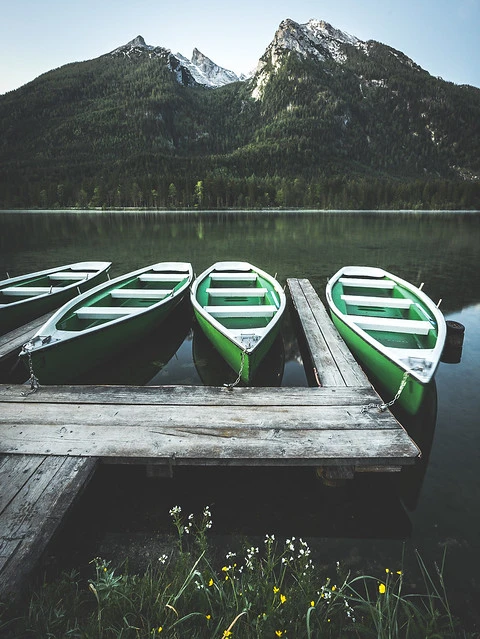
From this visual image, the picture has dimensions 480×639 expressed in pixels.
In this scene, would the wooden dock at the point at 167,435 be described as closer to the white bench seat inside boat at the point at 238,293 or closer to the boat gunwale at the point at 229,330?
the boat gunwale at the point at 229,330

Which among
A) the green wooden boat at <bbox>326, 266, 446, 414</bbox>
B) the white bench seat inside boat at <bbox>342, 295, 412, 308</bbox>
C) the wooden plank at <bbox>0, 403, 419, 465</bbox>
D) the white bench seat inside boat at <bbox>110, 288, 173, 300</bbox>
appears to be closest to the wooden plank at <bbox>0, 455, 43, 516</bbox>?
the wooden plank at <bbox>0, 403, 419, 465</bbox>

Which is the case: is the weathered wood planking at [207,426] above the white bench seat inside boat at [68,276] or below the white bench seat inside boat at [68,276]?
below

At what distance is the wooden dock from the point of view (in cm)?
362

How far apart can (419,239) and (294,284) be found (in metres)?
25.4

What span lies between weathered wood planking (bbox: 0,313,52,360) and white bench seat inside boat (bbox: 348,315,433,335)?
7.41 m

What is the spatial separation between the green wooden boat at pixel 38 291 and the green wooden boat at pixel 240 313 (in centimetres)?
408

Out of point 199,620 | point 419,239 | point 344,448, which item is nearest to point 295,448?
point 344,448

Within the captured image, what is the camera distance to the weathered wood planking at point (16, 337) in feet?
24.5

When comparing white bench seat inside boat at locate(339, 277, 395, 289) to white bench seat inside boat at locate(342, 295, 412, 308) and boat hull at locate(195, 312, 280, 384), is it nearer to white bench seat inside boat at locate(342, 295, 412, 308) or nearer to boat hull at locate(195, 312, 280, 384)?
white bench seat inside boat at locate(342, 295, 412, 308)

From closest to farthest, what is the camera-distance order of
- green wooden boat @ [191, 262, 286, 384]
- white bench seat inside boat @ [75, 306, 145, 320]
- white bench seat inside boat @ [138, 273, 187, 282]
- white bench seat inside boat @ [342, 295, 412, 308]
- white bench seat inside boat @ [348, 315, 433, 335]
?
green wooden boat @ [191, 262, 286, 384], white bench seat inside boat @ [348, 315, 433, 335], white bench seat inside boat @ [75, 306, 145, 320], white bench seat inside boat @ [342, 295, 412, 308], white bench seat inside boat @ [138, 273, 187, 282]

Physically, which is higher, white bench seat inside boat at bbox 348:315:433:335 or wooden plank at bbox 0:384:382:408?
white bench seat inside boat at bbox 348:315:433:335

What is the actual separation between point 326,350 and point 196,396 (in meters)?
3.10

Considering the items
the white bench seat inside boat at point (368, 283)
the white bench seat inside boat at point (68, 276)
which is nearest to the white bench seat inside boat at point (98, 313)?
the white bench seat inside boat at point (68, 276)

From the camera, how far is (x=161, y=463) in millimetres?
4109
